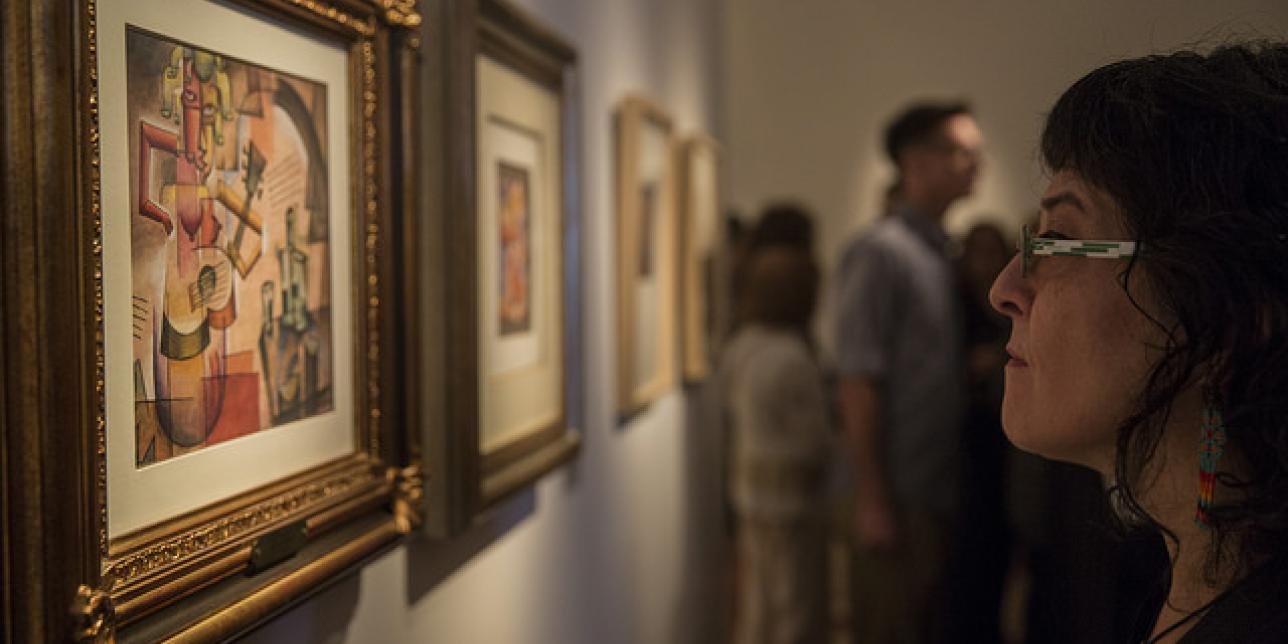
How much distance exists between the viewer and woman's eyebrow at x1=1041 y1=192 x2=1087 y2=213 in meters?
1.08

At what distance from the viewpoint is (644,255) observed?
2.84m

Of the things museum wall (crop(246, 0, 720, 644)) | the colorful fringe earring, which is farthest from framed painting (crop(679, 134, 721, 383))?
the colorful fringe earring

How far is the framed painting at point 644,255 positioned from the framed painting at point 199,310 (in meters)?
1.24

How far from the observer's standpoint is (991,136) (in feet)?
5.41

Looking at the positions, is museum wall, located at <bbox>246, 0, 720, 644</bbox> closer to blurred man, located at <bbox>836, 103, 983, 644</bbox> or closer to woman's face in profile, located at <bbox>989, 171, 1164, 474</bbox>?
blurred man, located at <bbox>836, 103, 983, 644</bbox>

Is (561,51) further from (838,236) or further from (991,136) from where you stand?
(838,236)

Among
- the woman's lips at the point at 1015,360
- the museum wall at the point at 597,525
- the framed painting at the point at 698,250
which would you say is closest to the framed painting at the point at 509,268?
the museum wall at the point at 597,525

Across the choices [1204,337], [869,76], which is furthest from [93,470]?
[869,76]

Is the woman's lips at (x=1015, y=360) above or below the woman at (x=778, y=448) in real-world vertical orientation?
above

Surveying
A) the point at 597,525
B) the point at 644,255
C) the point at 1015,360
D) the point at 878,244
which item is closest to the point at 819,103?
the point at 878,244

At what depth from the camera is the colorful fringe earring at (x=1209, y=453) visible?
101 cm

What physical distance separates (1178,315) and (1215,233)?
0.27ft

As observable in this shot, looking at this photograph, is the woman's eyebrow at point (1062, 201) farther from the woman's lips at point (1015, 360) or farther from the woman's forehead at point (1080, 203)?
the woman's lips at point (1015, 360)

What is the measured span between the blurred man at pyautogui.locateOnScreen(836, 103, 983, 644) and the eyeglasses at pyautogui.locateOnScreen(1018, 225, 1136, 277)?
2.20 metres
